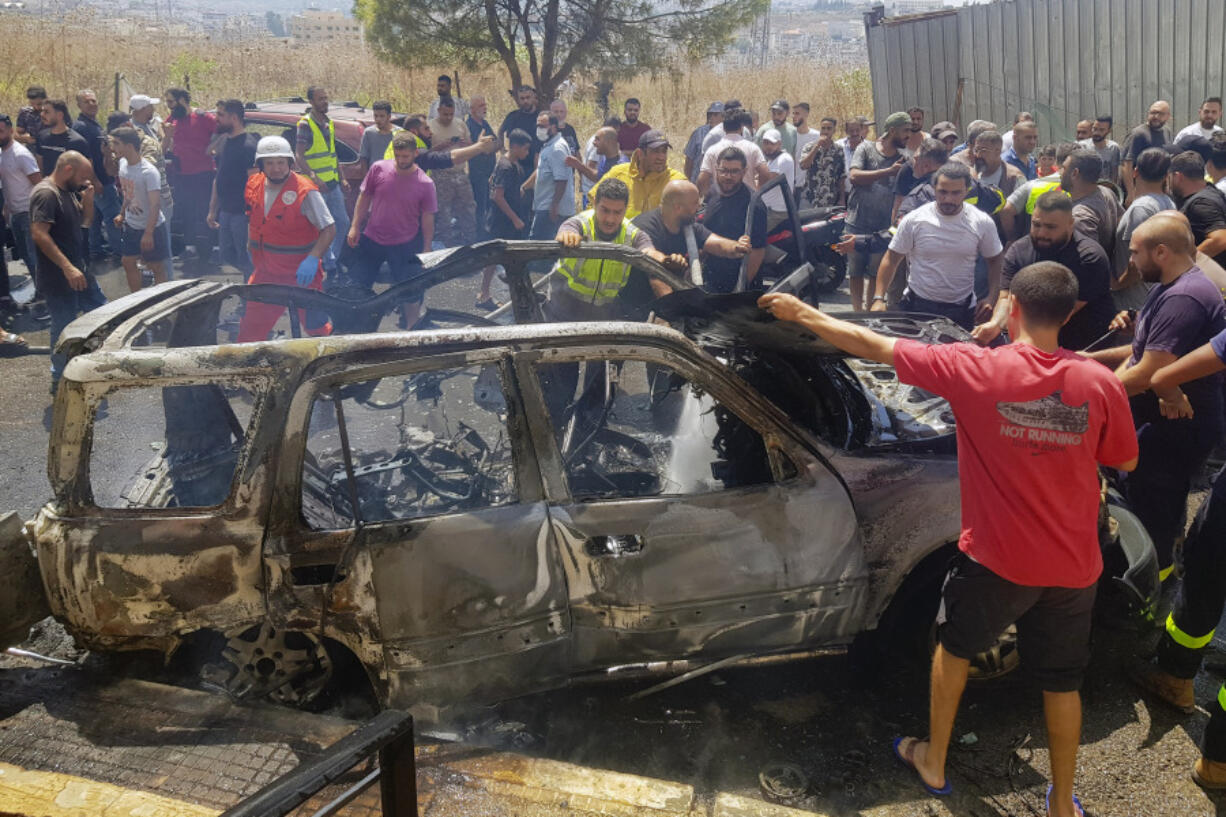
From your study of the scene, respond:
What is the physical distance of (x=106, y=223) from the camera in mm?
12016

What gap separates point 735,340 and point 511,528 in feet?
4.22

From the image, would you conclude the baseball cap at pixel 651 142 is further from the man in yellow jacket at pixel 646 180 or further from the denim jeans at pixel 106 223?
the denim jeans at pixel 106 223

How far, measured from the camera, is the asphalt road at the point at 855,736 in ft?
11.0

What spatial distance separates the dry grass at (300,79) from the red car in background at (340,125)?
5.76m

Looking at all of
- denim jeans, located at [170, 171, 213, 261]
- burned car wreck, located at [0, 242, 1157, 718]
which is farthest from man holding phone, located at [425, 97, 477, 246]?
burned car wreck, located at [0, 242, 1157, 718]

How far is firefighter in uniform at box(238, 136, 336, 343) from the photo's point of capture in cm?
721

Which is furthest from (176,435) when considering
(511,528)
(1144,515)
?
(1144,515)

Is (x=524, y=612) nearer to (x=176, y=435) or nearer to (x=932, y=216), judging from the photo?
(x=176, y=435)

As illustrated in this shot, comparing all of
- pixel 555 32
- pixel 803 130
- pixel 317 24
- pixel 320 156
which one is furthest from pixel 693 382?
pixel 317 24

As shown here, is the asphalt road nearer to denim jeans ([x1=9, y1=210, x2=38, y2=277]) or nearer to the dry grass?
denim jeans ([x1=9, y1=210, x2=38, y2=277])

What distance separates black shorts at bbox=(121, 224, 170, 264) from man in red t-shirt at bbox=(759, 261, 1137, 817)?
7.69 metres

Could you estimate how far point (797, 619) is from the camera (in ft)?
11.4

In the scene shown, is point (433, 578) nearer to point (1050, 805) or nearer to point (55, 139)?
point (1050, 805)

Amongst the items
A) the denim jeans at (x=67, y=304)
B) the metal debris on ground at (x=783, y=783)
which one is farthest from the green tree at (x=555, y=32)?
the metal debris on ground at (x=783, y=783)
